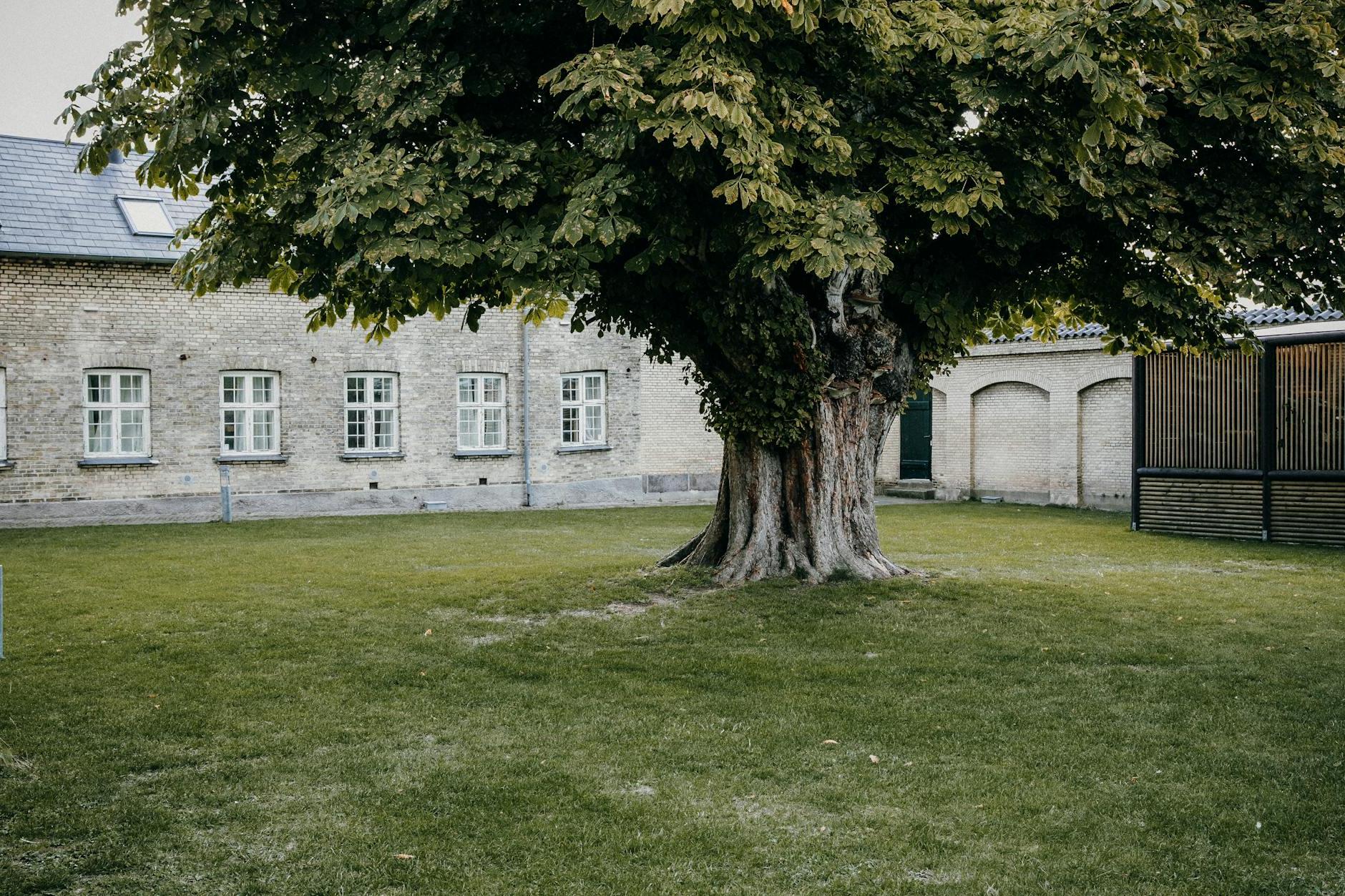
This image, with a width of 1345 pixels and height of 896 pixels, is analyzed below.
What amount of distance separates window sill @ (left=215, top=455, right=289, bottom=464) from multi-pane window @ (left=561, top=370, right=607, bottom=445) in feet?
20.3

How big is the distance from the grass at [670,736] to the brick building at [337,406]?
9025 millimetres

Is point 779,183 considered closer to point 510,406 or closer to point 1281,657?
point 1281,657

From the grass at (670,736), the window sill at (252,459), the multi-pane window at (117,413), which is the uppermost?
the multi-pane window at (117,413)

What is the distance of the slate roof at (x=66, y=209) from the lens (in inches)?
807

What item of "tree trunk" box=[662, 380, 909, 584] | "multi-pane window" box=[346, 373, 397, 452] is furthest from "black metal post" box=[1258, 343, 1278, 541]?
"multi-pane window" box=[346, 373, 397, 452]

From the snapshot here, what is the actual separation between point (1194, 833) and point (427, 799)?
3386 mm

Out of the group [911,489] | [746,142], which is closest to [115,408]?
[746,142]

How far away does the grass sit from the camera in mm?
4613

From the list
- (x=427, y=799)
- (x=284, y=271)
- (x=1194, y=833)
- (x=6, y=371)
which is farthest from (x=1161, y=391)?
(x=6, y=371)

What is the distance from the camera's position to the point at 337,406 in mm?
23344

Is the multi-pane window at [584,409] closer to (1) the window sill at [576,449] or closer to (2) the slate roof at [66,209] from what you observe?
(1) the window sill at [576,449]

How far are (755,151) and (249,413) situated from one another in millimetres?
16842

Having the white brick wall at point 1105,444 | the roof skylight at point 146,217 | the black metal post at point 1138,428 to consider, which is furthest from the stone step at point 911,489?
the roof skylight at point 146,217

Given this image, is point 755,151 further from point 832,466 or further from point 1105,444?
point 1105,444
